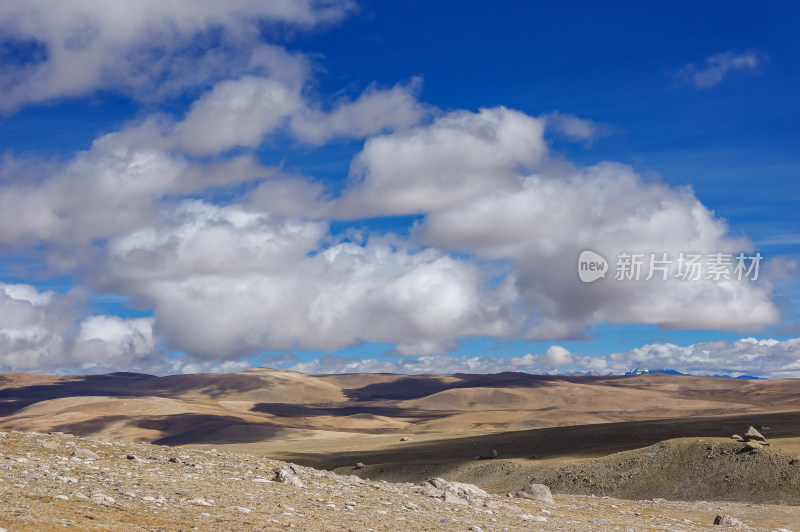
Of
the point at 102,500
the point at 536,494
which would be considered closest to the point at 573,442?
the point at 536,494

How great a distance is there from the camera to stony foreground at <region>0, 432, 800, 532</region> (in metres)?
15.6

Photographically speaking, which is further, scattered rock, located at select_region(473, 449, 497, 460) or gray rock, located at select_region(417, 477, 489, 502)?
scattered rock, located at select_region(473, 449, 497, 460)

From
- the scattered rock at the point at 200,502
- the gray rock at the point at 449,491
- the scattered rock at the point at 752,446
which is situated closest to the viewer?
the scattered rock at the point at 200,502

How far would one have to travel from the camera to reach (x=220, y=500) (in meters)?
18.5

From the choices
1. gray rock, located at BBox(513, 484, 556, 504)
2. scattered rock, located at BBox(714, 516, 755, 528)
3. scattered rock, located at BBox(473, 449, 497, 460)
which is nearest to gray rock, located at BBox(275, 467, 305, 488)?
gray rock, located at BBox(513, 484, 556, 504)

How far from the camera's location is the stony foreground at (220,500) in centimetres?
1562

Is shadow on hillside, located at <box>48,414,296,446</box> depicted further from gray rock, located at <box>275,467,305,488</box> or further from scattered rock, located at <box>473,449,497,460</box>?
gray rock, located at <box>275,467,305,488</box>

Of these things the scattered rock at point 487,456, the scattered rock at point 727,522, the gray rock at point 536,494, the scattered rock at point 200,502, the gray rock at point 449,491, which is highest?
the scattered rock at point 200,502

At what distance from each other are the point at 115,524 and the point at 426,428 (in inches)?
6285

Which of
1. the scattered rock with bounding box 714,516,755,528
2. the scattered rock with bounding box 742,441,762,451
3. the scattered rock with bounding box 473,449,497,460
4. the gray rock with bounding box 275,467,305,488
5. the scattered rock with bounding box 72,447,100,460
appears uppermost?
the scattered rock with bounding box 72,447,100,460

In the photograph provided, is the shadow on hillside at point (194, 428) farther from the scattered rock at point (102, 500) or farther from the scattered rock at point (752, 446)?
the scattered rock at point (102, 500)

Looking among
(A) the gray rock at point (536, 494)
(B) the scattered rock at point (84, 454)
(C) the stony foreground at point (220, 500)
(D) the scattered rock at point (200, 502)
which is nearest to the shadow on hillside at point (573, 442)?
(A) the gray rock at point (536, 494)

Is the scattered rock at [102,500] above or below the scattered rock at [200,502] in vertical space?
above

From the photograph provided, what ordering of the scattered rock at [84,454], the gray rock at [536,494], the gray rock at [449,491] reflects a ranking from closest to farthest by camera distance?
the scattered rock at [84,454] → the gray rock at [449,491] → the gray rock at [536,494]
